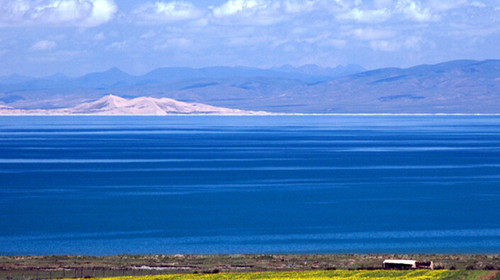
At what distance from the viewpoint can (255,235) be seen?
41.7 meters

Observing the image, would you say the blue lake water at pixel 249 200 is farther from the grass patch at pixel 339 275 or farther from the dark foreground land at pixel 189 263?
the grass patch at pixel 339 275

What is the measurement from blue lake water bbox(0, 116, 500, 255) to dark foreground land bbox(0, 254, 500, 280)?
2885mm

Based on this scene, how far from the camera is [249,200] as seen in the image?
5497 centimetres

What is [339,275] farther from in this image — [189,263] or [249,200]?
[249,200]

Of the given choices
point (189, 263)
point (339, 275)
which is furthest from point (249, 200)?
point (339, 275)

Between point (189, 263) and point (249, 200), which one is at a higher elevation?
point (249, 200)

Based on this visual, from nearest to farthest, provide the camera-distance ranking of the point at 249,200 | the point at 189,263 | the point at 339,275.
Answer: the point at 339,275
the point at 189,263
the point at 249,200

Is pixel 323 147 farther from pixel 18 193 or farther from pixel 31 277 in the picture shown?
pixel 31 277

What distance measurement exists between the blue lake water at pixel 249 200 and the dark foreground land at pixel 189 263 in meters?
2.89

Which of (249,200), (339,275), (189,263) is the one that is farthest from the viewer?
(249,200)

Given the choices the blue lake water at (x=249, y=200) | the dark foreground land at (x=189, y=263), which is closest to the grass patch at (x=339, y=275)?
the dark foreground land at (x=189, y=263)

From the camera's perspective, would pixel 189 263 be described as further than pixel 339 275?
Yes

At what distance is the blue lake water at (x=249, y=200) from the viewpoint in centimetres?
3962

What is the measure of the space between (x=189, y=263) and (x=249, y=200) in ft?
74.6
